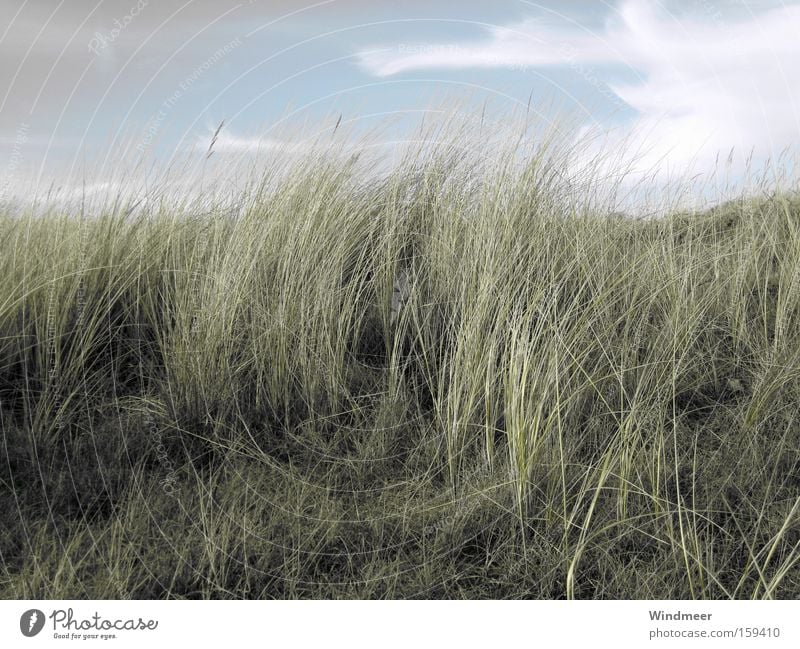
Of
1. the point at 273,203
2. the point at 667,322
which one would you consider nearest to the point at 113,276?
the point at 273,203

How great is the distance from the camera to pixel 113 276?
118 inches

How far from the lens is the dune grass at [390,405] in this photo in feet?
5.78

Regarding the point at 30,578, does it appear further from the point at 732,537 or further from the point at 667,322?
the point at 667,322

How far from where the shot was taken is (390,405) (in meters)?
2.38

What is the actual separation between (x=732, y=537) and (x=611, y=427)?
52 centimetres
